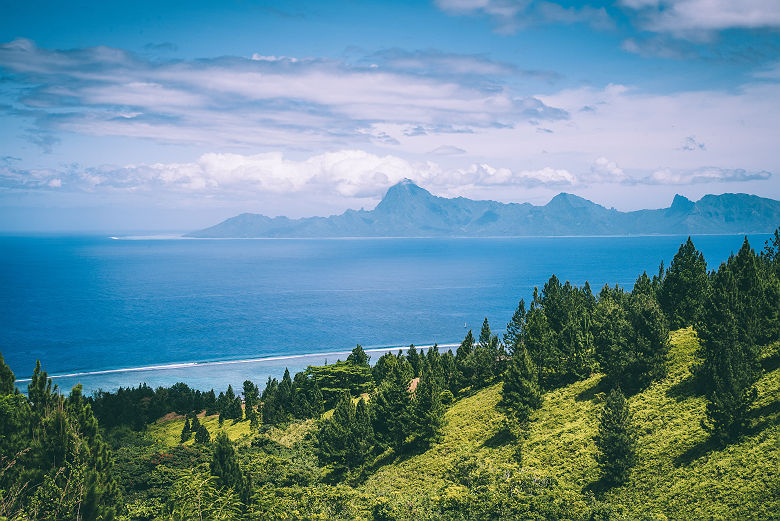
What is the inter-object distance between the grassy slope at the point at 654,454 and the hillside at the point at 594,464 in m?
0.07

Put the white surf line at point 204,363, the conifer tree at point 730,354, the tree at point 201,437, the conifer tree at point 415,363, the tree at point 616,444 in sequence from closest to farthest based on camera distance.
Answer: the conifer tree at point 730,354
the tree at point 616,444
the tree at point 201,437
the conifer tree at point 415,363
the white surf line at point 204,363

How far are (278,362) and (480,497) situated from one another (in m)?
97.4

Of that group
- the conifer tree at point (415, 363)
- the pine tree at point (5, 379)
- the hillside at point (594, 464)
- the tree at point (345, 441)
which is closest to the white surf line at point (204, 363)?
the conifer tree at point (415, 363)

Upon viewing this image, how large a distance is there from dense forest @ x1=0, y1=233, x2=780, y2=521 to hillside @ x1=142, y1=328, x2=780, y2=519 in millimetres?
142

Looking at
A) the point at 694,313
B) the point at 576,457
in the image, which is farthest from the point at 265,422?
the point at 694,313

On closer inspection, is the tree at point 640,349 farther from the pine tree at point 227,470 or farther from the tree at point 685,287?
the pine tree at point 227,470

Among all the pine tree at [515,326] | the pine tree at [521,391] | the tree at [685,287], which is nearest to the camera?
the pine tree at [521,391]

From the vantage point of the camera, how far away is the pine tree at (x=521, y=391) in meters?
45.7

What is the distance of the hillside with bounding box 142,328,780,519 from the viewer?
2858 centimetres

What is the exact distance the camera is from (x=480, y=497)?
95.7ft

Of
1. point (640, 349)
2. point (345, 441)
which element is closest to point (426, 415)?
point (345, 441)

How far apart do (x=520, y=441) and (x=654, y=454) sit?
36.2 ft

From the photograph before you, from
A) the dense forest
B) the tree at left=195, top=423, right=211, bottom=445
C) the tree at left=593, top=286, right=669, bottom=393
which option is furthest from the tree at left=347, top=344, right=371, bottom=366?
the tree at left=593, top=286, right=669, bottom=393

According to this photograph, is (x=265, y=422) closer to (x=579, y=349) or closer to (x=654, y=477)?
(x=579, y=349)
